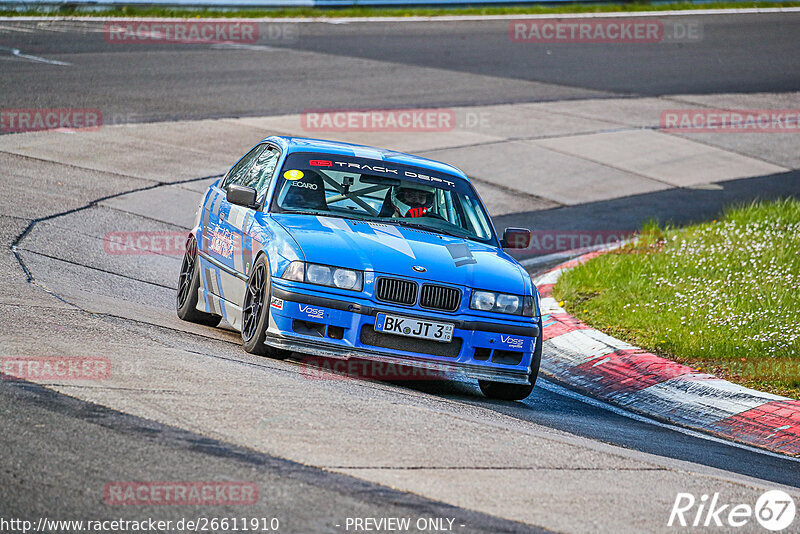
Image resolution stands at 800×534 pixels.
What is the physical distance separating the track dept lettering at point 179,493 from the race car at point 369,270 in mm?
2559

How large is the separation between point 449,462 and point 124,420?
61.5 inches

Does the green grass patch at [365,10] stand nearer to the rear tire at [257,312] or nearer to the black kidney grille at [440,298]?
the rear tire at [257,312]

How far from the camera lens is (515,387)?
25.7 feet

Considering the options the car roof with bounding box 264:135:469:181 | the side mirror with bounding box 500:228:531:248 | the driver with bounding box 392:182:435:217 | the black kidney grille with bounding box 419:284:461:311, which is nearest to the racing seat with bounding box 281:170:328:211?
the car roof with bounding box 264:135:469:181

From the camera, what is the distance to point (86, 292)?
898 cm

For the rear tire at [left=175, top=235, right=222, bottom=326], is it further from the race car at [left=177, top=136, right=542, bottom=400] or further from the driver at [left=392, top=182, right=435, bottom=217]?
the driver at [left=392, top=182, right=435, bottom=217]

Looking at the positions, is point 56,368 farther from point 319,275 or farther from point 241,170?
point 241,170

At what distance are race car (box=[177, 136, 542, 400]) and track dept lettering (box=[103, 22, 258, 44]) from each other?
55.1 feet

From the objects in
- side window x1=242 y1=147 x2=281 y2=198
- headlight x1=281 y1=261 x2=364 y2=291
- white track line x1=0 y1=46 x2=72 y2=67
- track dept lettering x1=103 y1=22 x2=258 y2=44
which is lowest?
headlight x1=281 y1=261 x2=364 y2=291

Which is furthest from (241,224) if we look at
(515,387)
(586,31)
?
(586,31)

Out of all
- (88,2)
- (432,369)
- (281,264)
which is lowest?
(432,369)

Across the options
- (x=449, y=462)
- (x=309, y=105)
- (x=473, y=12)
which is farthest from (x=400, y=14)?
(x=449, y=462)

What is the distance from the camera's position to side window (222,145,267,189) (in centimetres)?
930

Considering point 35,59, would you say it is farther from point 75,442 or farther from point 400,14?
point 75,442
